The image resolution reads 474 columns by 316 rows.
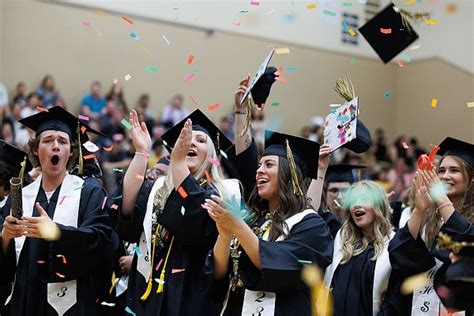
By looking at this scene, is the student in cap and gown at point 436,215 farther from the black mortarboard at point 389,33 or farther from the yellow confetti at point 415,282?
the black mortarboard at point 389,33

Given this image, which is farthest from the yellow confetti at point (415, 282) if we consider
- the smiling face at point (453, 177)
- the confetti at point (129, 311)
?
the confetti at point (129, 311)

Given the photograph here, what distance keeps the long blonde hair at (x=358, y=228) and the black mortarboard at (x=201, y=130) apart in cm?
96

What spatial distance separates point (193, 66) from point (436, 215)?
39.9 feet

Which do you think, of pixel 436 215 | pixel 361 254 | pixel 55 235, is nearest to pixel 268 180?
pixel 361 254

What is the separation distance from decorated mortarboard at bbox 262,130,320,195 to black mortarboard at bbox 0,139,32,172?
193 cm

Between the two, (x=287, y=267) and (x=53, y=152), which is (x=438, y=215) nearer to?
(x=287, y=267)

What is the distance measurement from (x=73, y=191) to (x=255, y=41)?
485 inches

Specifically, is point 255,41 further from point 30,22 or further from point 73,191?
point 73,191

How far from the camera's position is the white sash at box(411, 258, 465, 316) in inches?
171

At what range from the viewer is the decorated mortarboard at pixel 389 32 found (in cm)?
534

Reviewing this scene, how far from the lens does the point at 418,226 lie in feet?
14.1

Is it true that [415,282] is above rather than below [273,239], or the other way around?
below

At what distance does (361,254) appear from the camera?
479 centimetres

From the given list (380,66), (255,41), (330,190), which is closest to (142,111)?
(255,41)
